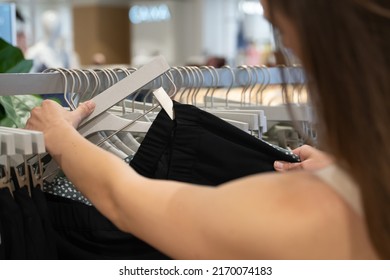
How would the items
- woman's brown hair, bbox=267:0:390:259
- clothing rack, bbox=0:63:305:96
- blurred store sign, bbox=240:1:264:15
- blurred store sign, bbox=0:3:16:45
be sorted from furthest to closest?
1. blurred store sign, bbox=240:1:264:15
2. blurred store sign, bbox=0:3:16:45
3. clothing rack, bbox=0:63:305:96
4. woman's brown hair, bbox=267:0:390:259

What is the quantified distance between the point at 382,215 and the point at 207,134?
0.45m

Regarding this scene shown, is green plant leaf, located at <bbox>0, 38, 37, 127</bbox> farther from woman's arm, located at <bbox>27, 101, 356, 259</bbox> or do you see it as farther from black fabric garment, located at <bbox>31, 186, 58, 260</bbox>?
woman's arm, located at <bbox>27, 101, 356, 259</bbox>

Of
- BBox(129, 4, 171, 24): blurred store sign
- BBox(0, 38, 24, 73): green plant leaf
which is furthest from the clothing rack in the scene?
BBox(129, 4, 171, 24): blurred store sign

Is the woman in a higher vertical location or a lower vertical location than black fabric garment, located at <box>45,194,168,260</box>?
higher

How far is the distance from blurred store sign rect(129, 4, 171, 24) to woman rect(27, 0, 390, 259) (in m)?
10.4

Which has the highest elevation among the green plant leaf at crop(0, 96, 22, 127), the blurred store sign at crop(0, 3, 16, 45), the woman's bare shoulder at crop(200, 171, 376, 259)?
the blurred store sign at crop(0, 3, 16, 45)

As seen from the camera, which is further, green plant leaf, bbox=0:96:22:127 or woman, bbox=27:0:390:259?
green plant leaf, bbox=0:96:22:127

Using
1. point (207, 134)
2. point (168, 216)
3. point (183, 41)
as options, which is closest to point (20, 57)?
point (207, 134)

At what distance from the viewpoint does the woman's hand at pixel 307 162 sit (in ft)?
3.78

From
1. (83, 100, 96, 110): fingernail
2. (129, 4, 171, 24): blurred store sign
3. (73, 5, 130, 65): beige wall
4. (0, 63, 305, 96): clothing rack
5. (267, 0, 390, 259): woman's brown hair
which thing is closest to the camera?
(267, 0, 390, 259): woman's brown hair

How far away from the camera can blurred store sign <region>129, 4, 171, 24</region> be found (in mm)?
11089

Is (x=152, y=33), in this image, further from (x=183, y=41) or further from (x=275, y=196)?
(x=275, y=196)

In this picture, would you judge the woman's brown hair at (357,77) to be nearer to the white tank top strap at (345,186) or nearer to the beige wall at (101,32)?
the white tank top strap at (345,186)
